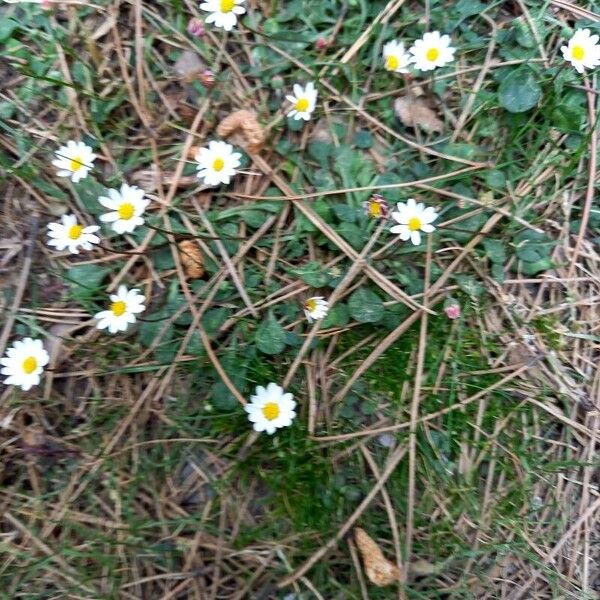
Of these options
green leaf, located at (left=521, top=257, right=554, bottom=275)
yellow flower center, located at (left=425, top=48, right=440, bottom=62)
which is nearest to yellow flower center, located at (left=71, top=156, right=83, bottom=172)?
yellow flower center, located at (left=425, top=48, right=440, bottom=62)

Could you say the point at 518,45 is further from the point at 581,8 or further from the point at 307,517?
the point at 307,517

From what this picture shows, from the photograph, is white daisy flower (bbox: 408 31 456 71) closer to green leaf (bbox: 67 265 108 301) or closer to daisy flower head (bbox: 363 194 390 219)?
daisy flower head (bbox: 363 194 390 219)

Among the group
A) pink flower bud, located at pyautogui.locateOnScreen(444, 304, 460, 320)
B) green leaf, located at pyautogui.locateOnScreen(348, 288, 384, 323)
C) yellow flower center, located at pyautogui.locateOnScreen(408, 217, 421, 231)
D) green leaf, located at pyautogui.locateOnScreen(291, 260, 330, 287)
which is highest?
yellow flower center, located at pyautogui.locateOnScreen(408, 217, 421, 231)

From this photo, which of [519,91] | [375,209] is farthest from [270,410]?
[519,91]

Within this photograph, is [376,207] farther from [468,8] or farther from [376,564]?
[376,564]

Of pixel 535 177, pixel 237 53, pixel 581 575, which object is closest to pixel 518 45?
pixel 535 177

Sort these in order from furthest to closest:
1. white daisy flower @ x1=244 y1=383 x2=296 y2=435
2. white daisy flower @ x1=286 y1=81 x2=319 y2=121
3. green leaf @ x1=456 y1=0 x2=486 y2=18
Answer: green leaf @ x1=456 y1=0 x2=486 y2=18 → white daisy flower @ x1=286 y1=81 x2=319 y2=121 → white daisy flower @ x1=244 y1=383 x2=296 y2=435

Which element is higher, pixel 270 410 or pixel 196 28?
pixel 196 28
